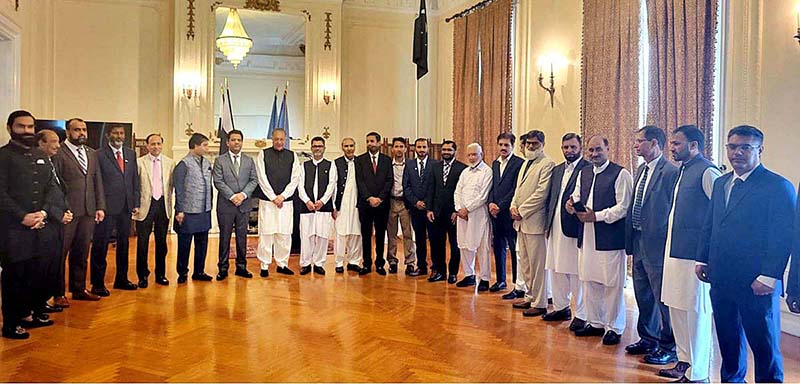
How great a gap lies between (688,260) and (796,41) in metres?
2.14

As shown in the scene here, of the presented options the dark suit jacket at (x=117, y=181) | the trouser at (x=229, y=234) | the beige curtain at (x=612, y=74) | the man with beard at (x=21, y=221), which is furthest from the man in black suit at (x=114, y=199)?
the beige curtain at (x=612, y=74)

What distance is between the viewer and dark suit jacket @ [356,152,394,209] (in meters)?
6.46

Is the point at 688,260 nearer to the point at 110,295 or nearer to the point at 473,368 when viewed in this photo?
the point at 473,368

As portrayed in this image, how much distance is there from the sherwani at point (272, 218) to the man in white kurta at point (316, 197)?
0.12 m

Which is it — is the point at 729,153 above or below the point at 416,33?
below

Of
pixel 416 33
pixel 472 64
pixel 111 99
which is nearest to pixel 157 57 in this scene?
pixel 111 99

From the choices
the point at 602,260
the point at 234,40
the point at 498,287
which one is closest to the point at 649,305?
the point at 602,260

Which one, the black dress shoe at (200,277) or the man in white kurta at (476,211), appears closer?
the man in white kurta at (476,211)

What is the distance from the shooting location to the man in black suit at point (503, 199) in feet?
18.1

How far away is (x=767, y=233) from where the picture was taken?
2.97 metres

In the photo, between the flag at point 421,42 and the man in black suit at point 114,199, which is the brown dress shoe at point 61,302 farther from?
the flag at point 421,42

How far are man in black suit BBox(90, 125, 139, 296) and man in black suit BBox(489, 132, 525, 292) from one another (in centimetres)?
341

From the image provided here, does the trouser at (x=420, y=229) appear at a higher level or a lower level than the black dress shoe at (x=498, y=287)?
higher

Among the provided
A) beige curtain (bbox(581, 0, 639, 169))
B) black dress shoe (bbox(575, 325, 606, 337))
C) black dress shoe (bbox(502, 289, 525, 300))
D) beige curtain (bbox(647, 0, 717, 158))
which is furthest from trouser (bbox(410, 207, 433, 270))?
beige curtain (bbox(647, 0, 717, 158))
